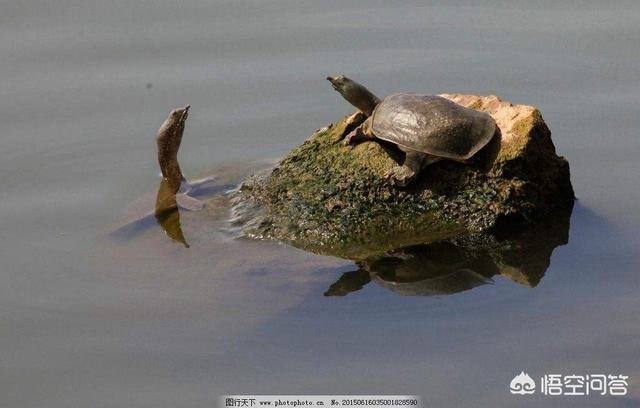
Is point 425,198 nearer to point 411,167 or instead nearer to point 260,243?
point 411,167

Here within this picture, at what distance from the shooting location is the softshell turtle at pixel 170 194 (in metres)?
6.19

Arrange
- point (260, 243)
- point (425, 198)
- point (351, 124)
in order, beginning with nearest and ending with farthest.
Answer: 1. point (425, 198)
2. point (260, 243)
3. point (351, 124)

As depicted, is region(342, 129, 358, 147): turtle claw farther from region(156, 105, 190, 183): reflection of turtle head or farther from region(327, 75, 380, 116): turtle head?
region(156, 105, 190, 183): reflection of turtle head

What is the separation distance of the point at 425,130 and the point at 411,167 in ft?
0.68

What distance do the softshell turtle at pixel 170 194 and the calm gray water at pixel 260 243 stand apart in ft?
0.42

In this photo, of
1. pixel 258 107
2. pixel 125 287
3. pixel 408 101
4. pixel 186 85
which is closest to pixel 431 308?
pixel 408 101

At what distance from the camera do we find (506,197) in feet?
18.0

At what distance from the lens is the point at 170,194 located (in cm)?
658

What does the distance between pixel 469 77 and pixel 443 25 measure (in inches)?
37.7

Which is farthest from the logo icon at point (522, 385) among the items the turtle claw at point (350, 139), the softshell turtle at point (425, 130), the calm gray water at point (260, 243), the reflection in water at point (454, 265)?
the turtle claw at point (350, 139)

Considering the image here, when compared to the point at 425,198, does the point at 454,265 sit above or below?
below

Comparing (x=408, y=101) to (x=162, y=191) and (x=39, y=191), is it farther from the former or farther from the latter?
(x=39, y=191)

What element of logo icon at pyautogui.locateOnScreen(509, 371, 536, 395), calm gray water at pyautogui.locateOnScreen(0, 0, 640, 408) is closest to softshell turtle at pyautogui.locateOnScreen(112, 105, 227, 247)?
calm gray water at pyautogui.locateOnScreen(0, 0, 640, 408)

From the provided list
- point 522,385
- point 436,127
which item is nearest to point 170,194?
point 436,127
